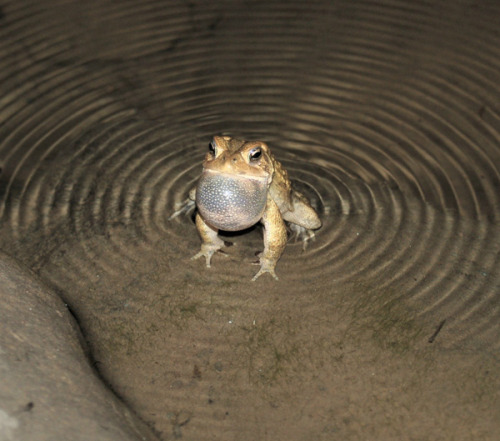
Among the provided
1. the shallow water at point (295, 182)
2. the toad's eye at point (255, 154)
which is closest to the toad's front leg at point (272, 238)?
the shallow water at point (295, 182)

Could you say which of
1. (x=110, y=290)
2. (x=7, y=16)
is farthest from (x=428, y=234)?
(x=7, y=16)

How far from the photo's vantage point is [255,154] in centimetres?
337

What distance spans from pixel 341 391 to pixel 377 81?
336 cm

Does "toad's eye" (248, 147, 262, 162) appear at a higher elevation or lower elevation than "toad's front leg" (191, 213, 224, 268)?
higher

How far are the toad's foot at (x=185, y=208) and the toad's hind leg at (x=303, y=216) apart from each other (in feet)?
2.45

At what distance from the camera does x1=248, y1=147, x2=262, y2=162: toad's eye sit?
11.0 feet

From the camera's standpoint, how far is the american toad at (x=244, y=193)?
336 cm

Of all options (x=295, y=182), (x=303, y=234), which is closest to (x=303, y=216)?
(x=303, y=234)

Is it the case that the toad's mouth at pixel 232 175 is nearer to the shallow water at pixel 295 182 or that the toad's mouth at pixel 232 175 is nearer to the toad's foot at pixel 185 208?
the shallow water at pixel 295 182

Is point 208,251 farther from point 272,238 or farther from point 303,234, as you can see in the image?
point 303,234

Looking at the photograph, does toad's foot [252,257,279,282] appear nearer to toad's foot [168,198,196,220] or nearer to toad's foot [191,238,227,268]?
toad's foot [191,238,227,268]

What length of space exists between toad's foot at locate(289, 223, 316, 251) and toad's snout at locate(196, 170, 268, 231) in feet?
2.07

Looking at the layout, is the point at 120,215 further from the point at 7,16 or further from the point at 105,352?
the point at 7,16

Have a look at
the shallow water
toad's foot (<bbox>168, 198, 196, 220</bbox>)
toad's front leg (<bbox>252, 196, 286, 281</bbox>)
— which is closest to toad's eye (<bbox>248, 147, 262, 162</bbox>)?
toad's front leg (<bbox>252, 196, 286, 281</bbox>)
